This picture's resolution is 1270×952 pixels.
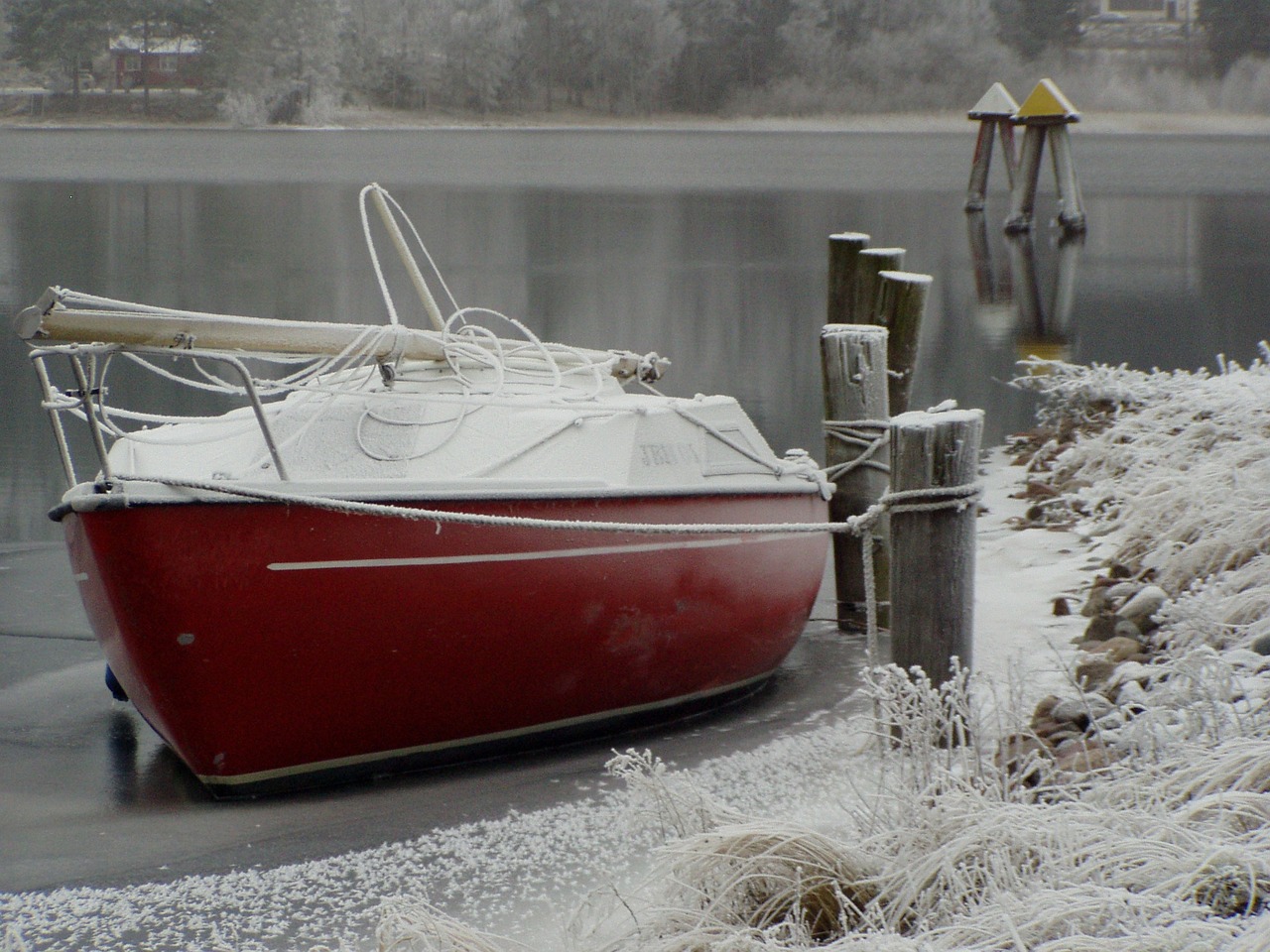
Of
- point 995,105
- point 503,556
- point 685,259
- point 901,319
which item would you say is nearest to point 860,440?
point 901,319

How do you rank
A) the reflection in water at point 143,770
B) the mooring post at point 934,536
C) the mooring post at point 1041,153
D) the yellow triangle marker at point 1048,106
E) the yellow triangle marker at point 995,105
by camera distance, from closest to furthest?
the mooring post at point 934,536
the reflection in water at point 143,770
the yellow triangle marker at point 1048,106
the mooring post at point 1041,153
the yellow triangle marker at point 995,105

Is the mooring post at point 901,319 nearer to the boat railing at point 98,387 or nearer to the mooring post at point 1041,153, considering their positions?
the boat railing at point 98,387

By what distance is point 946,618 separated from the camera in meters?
4.58

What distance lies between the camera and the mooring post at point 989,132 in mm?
32344

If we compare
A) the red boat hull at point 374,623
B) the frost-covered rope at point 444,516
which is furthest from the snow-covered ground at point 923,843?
the frost-covered rope at point 444,516

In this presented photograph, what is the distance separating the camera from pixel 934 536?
4504 millimetres

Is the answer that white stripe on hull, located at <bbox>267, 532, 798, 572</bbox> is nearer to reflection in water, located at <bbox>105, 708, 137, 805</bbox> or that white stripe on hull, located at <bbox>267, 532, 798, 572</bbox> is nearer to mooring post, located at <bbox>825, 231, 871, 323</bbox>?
reflection in water, located at <bbox>105, 708, 137, 805</bbox>

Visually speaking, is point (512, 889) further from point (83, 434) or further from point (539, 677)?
point (83, 434)

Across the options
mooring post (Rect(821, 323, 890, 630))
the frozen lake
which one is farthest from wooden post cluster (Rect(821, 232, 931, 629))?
the frozen lake

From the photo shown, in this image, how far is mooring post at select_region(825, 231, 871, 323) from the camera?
8570 millimetres

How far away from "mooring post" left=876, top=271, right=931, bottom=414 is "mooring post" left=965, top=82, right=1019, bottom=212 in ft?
82.6

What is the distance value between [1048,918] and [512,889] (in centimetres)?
203

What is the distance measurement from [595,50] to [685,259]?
68685 millimetres

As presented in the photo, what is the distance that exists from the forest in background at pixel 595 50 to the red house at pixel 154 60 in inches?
24.6
